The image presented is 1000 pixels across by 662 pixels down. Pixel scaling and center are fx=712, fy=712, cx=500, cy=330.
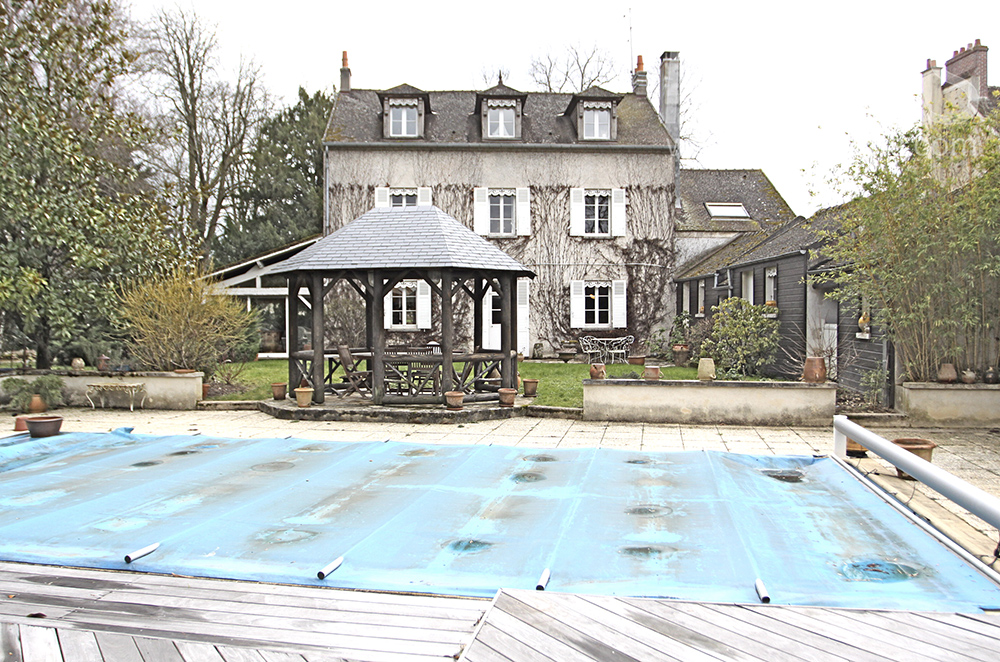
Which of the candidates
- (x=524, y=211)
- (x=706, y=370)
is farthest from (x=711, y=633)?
(x=524, y=211)

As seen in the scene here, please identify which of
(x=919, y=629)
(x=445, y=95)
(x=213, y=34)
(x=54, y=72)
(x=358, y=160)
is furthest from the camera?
(x=213, y=34)

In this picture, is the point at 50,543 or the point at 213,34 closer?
the point at 50,543

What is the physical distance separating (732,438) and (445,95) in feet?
55.2

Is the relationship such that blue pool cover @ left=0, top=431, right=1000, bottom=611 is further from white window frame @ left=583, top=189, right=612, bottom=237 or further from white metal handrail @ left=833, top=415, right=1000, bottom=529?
white window frame @ left=583, top=189, right=612, bottom=237

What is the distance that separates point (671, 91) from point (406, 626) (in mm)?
22736

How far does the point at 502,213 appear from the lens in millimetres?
20969

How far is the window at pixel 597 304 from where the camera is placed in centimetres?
2075

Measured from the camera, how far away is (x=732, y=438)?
9141 millimetres

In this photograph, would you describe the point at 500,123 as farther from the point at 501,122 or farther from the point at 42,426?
the point at 42,426

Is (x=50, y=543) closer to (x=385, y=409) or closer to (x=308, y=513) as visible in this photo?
(x=308, y=513)

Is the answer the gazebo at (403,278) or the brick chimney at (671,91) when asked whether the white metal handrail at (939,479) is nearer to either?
the gazebo at (403,278)

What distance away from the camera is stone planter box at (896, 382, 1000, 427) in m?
9.87

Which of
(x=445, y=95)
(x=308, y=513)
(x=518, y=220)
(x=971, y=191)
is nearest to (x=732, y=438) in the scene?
(x=971, y=191)

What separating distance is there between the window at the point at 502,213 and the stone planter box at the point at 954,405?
12.8 meters
